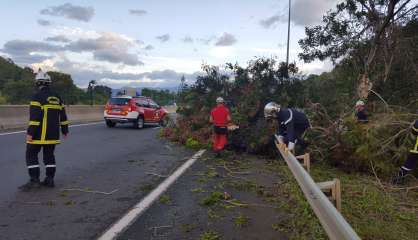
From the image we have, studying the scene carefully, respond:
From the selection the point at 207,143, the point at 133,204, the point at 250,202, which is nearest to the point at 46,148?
the point at 133,204

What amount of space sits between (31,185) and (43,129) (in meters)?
0.91

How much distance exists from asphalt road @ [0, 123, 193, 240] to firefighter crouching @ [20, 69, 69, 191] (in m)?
0.33

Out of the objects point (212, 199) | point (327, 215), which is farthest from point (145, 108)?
point (327, 215)

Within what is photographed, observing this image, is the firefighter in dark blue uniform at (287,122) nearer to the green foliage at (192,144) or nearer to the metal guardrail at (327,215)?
the metal guardrail at (327,215)

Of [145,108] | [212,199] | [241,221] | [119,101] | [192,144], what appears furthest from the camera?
[145,108]

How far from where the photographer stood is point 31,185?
21.8 ft

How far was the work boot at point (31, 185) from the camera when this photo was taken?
6547 millimetres

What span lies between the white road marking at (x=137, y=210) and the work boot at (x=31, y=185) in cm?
185

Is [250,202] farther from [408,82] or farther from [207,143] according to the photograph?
[408,82]

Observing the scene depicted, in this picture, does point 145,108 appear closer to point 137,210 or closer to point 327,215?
point 137,210

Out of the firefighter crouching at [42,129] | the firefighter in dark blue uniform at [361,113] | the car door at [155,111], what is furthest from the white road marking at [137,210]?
the car door at [155,111]

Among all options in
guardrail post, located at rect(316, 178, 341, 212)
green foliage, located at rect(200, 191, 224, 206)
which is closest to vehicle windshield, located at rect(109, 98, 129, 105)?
green foliage, located at rect(200, 191, 224, 206)

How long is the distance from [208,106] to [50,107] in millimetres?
7362

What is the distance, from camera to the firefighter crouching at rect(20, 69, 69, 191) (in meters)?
6.74
